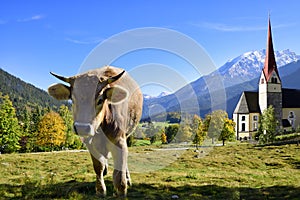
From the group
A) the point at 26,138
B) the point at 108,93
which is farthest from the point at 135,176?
the point at 26,138

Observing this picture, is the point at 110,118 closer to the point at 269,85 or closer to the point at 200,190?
the point at 200,190

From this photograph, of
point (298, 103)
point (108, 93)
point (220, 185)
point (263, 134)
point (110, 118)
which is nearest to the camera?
point (108, 93)

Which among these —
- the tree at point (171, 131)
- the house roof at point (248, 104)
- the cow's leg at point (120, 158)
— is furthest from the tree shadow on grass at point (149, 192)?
the house roof at point (248, 104)

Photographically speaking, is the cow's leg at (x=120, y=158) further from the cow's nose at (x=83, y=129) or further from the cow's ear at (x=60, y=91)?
the cow's ear at (x=60, y=91)

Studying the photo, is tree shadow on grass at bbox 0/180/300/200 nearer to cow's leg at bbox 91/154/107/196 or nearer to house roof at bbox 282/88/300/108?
cow's leg at bbox 91/154/107/196

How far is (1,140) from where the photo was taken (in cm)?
5325

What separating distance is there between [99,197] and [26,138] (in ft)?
210

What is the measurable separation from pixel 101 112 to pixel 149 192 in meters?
4.38

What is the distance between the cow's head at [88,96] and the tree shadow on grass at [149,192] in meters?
2.81

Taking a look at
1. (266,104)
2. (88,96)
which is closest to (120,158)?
(88,96)

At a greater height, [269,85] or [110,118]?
[269,85]

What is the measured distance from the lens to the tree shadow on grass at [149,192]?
8.58 meters

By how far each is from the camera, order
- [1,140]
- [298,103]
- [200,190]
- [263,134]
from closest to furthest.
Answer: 1. [200,190]
2. [1,140]
3. [263,134]
4. [298,103]

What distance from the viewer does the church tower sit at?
3812 inches
